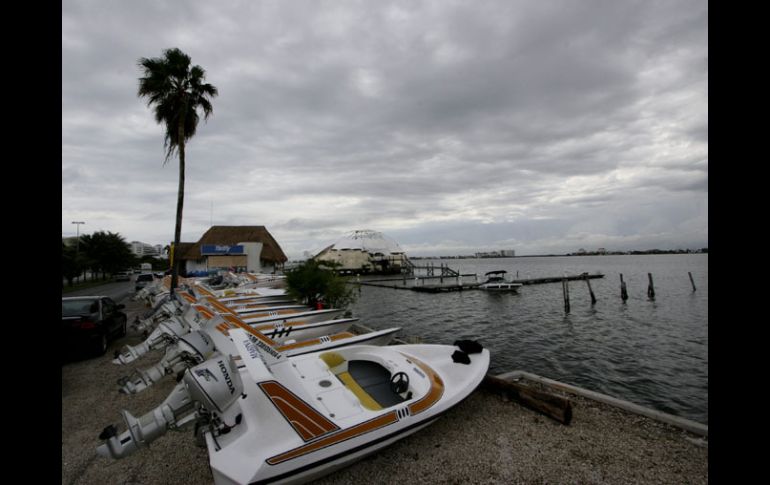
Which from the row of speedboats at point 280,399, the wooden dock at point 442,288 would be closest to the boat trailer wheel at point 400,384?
the row of speedboats at point 280,399

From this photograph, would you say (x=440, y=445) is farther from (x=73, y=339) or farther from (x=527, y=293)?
(x=527, y=293)

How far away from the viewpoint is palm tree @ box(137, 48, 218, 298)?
13719 millimetres

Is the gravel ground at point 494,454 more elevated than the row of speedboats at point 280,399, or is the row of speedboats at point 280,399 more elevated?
the row of speedboats at point 280,399

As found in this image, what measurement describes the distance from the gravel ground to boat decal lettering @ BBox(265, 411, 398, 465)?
24.8 inches

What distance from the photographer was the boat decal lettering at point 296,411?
3.57m

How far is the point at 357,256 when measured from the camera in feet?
243

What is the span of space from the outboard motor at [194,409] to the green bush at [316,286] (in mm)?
11076

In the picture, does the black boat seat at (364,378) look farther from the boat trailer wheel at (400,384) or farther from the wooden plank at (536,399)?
the wooden plank at (536,399)

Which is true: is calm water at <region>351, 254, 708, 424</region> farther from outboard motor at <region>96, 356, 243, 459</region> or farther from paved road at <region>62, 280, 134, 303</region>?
paved road at <region>62, 280, 134, 303</region>

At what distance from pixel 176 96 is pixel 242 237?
28.5 m

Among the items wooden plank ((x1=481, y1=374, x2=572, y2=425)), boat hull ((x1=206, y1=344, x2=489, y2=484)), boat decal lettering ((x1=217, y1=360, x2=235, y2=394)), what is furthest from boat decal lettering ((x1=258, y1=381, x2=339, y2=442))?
wooden plank ((x1=481, y1=374, x2=572, y2=425))

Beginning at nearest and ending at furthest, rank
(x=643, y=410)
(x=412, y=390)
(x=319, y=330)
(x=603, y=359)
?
1. (x=412, y=390)
2. (x=643, y=410)
3. (x=319, y=330)
4. (x=603, y=359)
